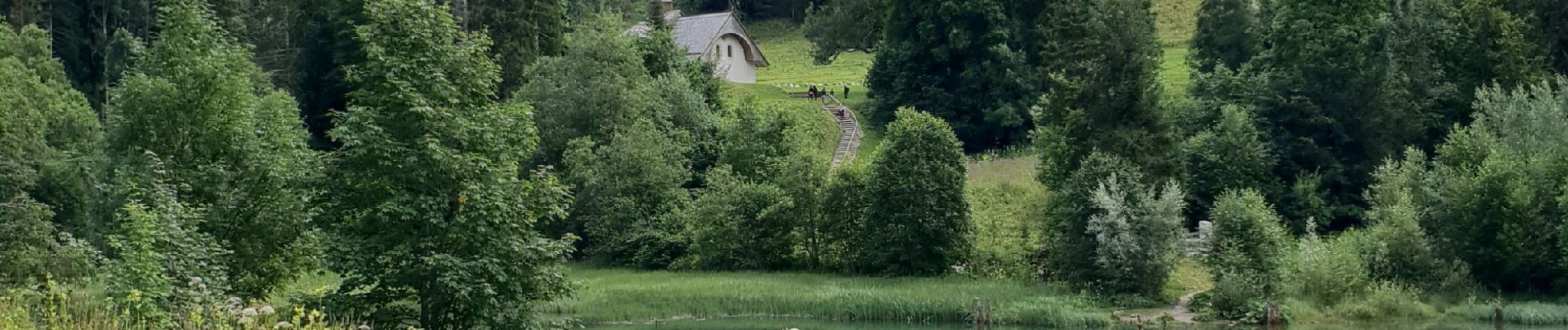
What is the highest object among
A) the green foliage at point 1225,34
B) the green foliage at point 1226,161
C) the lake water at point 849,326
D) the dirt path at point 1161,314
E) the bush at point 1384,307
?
the green foliage at point 1225,34

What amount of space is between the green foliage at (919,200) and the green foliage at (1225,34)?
27.3m

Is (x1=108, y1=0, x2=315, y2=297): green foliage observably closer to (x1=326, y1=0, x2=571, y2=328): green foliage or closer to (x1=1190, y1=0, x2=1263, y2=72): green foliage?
(x1=326, y1=0, x2=571, y2=328): green foliage

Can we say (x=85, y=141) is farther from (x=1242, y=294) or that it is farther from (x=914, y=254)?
(x=1242, y=294)

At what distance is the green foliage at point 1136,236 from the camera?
145 ft

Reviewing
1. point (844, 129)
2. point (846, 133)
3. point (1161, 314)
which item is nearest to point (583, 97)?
point (846, 133)

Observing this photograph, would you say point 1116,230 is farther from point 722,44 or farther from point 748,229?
point 722,44

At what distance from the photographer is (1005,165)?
219 ft

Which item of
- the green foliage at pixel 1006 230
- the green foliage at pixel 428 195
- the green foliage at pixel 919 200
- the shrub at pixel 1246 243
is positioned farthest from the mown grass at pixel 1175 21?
the green foliage at pixel 428 195

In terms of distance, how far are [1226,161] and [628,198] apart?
20.4 meters

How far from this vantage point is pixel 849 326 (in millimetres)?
42719

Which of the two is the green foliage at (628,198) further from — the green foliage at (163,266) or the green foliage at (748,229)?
the green foliage at (163,266)

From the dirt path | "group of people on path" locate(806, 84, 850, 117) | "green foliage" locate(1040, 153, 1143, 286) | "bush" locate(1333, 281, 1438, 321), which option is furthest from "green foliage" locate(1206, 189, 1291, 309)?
"group of people on path" locate(806, 84, 850, 117)

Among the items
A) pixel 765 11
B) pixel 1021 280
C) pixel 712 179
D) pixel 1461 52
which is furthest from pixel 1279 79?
pixel 765 11

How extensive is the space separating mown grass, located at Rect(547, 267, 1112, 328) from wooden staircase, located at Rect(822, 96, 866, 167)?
21828mm
